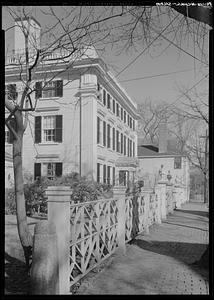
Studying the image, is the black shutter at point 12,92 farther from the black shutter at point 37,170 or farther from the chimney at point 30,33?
the black shutter at point 37,170

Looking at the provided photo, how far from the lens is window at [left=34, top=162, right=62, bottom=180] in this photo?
1866 mm

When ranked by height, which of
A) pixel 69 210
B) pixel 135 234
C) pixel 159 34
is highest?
pixel 159 34

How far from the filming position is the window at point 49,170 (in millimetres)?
1866

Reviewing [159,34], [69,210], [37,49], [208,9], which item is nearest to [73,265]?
[69,210]

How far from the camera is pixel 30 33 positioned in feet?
7.61

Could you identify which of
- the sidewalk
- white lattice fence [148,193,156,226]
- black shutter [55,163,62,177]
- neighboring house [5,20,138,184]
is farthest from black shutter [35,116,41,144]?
white lattice fence [148,193,156,226]

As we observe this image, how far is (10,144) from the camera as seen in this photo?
6.57 feet

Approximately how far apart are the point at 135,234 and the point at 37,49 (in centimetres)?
352

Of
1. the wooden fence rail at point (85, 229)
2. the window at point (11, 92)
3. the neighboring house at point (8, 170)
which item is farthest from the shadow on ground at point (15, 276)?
the window at point (11, 92)

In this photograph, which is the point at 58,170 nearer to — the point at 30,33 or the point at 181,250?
the point at 30,33

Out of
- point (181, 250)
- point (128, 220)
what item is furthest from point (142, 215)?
point (181, 250)

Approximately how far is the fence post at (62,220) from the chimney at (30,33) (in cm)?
100
